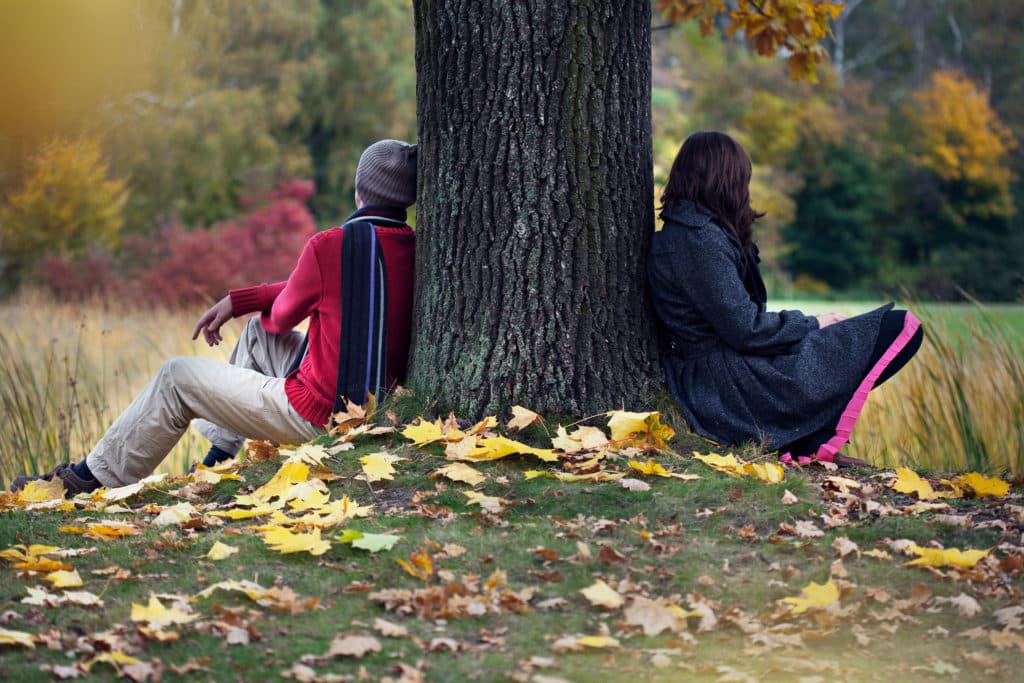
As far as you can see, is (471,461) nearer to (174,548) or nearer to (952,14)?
(174,548)

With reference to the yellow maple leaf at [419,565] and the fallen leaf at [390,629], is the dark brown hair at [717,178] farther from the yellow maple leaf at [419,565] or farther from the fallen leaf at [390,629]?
the fallen leaf at [390,629]

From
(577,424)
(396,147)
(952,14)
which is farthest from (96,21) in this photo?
(952,14)

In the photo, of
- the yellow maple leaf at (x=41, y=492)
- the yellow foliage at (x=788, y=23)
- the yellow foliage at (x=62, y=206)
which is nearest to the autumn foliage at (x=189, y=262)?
the yellow foliage at (x=62, y=206)

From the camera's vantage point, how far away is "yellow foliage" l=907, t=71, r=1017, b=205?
2934cm

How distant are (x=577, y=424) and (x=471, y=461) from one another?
450 mm

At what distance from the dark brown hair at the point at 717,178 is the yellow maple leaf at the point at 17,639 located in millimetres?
2768

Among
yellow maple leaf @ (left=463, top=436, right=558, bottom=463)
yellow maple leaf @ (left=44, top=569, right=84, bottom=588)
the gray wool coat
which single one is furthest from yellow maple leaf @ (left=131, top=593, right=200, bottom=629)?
the gray wool coat

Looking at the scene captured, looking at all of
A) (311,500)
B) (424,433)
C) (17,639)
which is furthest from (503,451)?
(17,639)

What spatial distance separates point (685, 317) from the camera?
415 cm

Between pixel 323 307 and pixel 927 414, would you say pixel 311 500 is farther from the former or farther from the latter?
pixel 927 414

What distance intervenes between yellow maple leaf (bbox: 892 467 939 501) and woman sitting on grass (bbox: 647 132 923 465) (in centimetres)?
37

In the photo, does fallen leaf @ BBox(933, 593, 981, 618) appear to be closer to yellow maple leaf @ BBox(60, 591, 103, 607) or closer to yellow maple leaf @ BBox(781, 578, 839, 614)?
yellow maple leaf @ BBox(781, 578, 839, 614)

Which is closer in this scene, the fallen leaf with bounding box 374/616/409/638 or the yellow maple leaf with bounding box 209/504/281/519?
the fallen leaf with bounding box 374/616/409/638

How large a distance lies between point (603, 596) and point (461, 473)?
93cm
